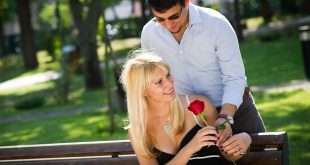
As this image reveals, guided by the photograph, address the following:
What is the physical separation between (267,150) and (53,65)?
26.4 metres

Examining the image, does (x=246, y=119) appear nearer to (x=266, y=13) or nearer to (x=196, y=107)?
(x=196, y=107)

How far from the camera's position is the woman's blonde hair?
3.54 metres

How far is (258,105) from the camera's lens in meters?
10.4

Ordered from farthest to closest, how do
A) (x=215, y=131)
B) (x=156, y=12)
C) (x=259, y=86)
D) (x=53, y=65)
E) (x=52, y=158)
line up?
(x=53, y=65) < (x=259, y=86) < (x=52, y=158) < (x=156, y=12) < (x=215, y=131)

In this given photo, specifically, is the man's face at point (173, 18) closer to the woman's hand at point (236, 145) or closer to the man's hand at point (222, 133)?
the man's hand at point (222, 133)

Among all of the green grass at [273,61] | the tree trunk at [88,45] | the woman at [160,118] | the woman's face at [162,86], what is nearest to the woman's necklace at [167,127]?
the woman at [160,118]

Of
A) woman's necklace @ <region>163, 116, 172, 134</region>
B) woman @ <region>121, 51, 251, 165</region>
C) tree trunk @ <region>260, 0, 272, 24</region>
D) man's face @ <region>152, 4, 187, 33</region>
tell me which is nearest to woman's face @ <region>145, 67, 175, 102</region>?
woman @ <region>121, 51, 251, 165</region>

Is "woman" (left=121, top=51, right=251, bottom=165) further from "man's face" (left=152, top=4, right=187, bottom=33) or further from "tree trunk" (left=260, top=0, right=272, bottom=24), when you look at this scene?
"tree trunk" (left=260, top=0, right=272, bottom=24)

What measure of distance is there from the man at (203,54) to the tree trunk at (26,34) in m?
24.5

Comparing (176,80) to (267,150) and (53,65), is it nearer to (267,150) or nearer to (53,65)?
(267,150)

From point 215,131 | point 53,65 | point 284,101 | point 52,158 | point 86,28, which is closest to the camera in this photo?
point 215,131

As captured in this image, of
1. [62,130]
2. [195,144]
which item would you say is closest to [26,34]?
[62,130]

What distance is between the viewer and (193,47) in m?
3.77

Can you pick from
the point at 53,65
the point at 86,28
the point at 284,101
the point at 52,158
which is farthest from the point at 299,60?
the point at 53,65
